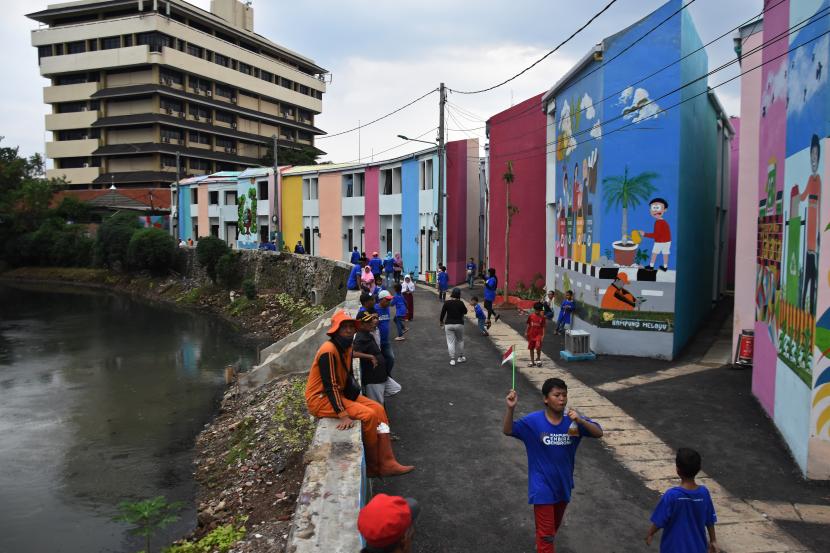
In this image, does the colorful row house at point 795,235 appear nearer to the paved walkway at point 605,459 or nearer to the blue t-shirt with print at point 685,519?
the paved walkway at point 605,459

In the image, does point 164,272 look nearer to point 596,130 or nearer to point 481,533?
point 596,130

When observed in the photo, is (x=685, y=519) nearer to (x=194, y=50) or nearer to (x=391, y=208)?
(x=391, y=208)

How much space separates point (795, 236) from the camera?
8.47 meters

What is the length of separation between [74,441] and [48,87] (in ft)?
205

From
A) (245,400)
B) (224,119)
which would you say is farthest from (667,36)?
(224,119)

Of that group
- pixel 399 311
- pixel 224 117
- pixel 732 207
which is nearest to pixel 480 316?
pixel 399 311

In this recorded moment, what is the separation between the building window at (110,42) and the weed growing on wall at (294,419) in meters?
59.6

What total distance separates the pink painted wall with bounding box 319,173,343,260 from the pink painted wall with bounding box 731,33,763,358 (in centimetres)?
2697

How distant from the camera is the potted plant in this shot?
14305 mm

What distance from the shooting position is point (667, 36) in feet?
45.7

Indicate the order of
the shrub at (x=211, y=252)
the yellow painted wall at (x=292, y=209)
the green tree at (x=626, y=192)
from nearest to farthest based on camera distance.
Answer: the green tree at (x=626, y=192) < the shrub at (x=211, y=252) < the yellow painted wall at (x=292, y=209)

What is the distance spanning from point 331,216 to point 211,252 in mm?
8253

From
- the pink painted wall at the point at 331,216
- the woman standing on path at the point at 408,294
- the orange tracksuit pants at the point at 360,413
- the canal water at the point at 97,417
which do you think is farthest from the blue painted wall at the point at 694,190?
the pink painted wall at the point at 331,216

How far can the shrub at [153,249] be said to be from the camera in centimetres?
4403
